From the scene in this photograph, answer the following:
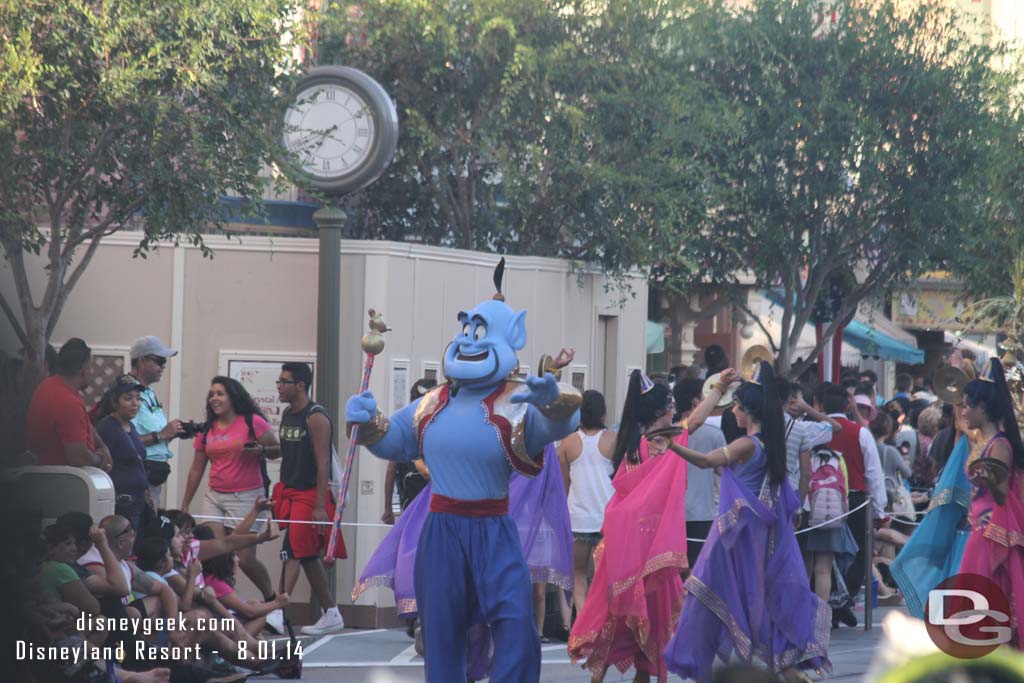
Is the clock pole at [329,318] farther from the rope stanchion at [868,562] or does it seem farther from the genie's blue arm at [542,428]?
the genie's blue arm at [542,428]

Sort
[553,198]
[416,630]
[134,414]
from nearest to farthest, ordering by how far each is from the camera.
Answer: [134,414] < [416,630] < [553,198]

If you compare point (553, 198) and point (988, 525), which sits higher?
point (553, 198)

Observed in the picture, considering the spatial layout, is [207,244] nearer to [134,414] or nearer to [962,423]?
[134,414]

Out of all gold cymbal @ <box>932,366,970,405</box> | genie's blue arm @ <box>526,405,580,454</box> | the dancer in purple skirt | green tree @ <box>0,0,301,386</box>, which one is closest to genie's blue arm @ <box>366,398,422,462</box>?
genie's blue arm @ <box>526,405,580,454</box>

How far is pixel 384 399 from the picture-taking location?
12508mm

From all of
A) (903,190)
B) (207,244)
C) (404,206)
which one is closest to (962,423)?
(207,244)

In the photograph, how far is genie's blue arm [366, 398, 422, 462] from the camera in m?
7.36

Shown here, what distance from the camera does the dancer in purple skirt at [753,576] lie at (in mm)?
8820

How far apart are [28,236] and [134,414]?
2.19 metres

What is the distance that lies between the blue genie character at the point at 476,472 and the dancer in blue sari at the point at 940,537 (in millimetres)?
2919

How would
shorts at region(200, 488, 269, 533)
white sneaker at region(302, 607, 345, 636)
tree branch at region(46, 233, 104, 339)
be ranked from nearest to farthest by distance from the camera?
shorts at region(200, 488, 269, 533) → white sneaker at region(302, 607, 345, 636) → tree branch at region(46, 233, 104, 339)

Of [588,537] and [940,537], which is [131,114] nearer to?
[588,537]

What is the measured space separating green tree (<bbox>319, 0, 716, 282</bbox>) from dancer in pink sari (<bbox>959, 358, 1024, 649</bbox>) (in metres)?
9.25

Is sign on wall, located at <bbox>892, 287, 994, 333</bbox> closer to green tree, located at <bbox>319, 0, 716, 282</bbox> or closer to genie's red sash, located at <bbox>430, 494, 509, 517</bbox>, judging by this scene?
green tree, located at <bbox>319, 0, 716, 282</bbox>
